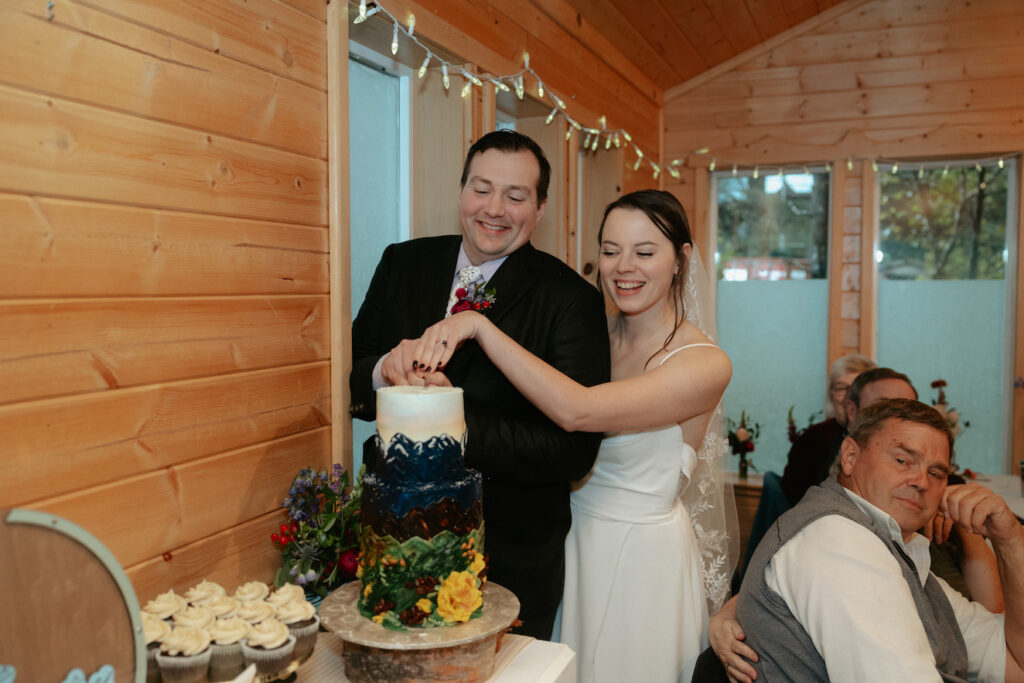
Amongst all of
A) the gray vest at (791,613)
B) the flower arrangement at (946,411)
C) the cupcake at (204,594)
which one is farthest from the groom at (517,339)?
the flower arrangement at (946,411)

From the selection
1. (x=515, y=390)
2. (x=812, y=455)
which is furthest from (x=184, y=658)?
(x=812, y=455)

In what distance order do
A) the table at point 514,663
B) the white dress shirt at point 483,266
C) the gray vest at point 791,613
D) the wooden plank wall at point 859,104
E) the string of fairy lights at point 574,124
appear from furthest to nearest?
the wooden plank wall at point 859,104
the string of fairy lights at point 574,124
the white dress shirt at point 483,266
the gray vest at point 791,613
the table at point 514,663

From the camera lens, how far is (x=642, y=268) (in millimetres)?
1894

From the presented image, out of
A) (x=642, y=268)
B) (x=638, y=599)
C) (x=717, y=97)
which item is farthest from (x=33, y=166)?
(x=717, y=97)

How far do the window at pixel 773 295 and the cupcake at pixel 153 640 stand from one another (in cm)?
409

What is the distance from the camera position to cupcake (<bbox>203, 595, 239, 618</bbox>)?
118 cm

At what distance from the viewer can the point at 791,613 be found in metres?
1.55

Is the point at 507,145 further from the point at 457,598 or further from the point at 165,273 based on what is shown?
the point at 457,598

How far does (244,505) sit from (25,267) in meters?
0.63

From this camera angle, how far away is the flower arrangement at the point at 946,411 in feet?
10.8

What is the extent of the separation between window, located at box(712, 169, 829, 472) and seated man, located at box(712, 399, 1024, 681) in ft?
9.68

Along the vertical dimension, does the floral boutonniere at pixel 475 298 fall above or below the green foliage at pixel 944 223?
below

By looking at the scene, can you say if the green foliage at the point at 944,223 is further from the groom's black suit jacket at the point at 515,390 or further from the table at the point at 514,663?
the table at the point at 514,663

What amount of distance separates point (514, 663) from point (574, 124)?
2.36 metres
